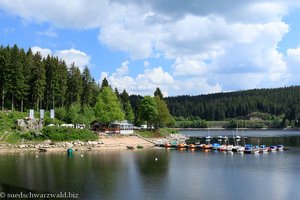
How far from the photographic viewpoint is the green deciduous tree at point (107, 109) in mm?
114812

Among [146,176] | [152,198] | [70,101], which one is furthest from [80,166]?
[70,101]

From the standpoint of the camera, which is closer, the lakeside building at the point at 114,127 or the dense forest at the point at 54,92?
the dense forest at the point at 54,92

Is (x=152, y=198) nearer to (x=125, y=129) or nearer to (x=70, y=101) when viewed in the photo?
(x=125, y=129)

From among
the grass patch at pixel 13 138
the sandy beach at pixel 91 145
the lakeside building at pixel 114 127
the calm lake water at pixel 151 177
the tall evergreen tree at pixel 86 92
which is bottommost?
the calm lake water at pixel 151 177

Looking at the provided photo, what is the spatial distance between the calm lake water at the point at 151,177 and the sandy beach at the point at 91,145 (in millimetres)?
8418

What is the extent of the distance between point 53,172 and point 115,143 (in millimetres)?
44707

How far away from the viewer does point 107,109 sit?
4574 inches

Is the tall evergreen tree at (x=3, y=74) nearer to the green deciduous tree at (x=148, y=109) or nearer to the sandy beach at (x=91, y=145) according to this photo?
the sandy beach at (x=91, y=145)

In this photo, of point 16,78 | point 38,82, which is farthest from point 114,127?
point 16,78

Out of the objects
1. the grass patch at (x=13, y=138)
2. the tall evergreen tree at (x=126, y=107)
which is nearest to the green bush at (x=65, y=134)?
the grass patch at (x=13, y=138)

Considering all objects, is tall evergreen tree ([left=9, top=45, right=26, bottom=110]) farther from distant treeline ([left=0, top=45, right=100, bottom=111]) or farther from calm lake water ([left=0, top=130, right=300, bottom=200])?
calm lake water ([left=0, top=130, right=300, bottom=200])

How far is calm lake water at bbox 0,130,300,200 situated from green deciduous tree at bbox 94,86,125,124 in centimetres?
3824

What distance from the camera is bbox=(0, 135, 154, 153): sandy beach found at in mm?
85375

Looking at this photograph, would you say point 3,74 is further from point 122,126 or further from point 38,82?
point 122,126
